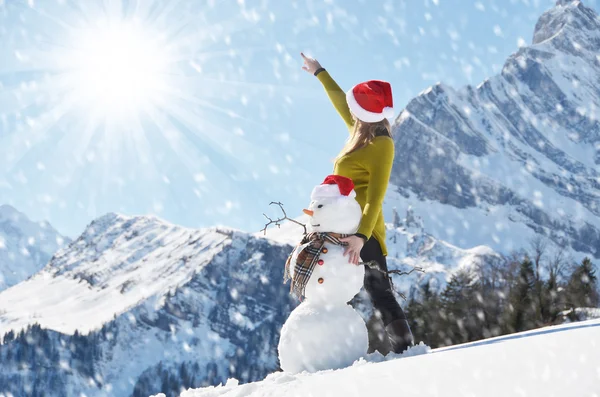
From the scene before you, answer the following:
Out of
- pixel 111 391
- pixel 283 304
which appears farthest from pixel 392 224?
pixel 111 391

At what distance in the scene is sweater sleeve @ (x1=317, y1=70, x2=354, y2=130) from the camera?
502 centimetres

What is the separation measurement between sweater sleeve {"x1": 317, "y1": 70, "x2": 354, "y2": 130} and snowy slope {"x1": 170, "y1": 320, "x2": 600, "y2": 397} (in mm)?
2578

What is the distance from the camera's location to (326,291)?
12.1 feet

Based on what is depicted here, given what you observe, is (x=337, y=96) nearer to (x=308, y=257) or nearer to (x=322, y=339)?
(x=308, y=257)

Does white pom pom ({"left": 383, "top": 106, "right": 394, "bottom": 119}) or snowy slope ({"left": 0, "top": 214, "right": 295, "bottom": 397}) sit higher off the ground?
snowy slope ({"left": 0, "top": 214, "right": 295, "bottom": 397})

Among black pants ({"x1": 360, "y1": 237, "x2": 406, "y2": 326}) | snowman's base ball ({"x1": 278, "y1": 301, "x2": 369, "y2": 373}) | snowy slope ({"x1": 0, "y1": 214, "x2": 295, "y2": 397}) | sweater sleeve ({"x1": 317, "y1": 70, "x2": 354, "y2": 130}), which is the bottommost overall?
snowman's base ball ({"x1": 278, "y1": 301, "x2": 369, "y2": 373})

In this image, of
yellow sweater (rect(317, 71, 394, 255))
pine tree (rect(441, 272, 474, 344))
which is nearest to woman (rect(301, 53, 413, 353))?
yellow sweater (rect(317, 71, 394, 255))

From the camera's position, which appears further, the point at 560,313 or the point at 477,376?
the point at 560,313

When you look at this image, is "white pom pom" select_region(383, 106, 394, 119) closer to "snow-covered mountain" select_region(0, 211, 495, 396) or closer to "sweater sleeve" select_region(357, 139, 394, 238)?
"sweater sleeve" select_region(357, 139, 394, 238)

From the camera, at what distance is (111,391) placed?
158125 millimetres

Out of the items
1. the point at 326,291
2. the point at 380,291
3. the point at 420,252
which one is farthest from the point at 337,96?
the point at 420,252

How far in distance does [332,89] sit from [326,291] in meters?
2.19

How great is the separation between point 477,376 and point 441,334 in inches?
1101

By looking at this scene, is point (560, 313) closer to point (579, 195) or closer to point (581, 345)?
point (581, 345)
